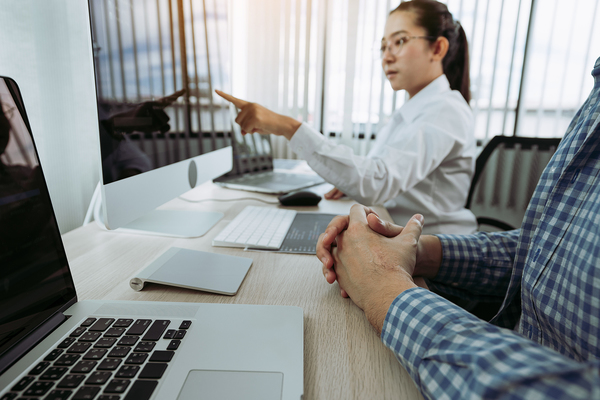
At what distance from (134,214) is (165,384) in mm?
385

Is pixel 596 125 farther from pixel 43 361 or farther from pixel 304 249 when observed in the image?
pixel 43 361

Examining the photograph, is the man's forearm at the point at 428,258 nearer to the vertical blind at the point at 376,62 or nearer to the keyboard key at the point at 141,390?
the keyboard key at the point at 141,390

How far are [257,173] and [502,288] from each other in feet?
3.26

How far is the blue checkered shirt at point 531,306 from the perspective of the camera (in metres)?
0.26

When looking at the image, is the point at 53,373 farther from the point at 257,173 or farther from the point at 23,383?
the point at 257,173

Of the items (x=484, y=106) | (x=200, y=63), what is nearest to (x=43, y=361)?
(x=200, y=63)

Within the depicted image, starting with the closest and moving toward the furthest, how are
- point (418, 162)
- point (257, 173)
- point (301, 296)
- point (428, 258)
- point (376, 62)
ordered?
point (301, 296)
point (428, 258)
point (418, 162)
point (257, 173)
point (376, 62)

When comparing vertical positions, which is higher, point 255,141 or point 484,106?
point 484,106

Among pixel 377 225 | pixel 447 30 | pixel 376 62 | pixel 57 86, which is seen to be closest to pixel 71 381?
pixel 377 225

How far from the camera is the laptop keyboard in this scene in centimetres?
27

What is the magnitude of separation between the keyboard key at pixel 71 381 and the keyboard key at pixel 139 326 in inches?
2.5

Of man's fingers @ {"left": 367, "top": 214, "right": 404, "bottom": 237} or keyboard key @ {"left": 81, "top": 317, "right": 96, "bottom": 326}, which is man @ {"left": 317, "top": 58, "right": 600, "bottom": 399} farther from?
keyboard key @ {"left": 81, "top": 317, "right": 96, "bottom": 326}

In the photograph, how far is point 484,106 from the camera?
7.84 feet

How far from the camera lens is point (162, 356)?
1.02ft
